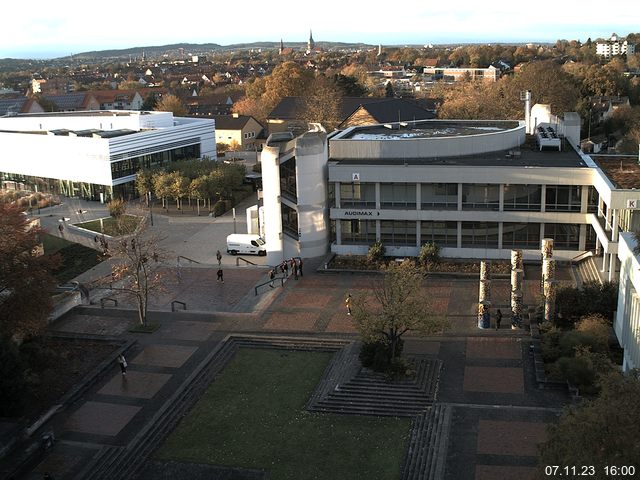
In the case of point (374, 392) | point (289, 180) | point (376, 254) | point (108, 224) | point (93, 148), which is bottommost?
point (374, 392)

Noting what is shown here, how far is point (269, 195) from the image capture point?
44094 mm

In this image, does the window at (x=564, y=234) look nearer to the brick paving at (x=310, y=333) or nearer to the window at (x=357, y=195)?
the brick paving at (x=310, y=333)

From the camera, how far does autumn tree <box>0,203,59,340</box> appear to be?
28516 mm

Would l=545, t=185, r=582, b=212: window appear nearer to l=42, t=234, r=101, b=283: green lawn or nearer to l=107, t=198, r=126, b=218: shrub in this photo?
l=42, t=234, r=101, b=283: green lawn

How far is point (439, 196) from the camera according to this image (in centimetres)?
4231

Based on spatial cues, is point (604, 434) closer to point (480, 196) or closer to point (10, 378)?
point (10, 378)

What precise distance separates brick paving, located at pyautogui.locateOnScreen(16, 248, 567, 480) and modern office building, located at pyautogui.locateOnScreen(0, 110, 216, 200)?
25548mm

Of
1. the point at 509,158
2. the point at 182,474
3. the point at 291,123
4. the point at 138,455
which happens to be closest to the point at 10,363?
the point at 138,455

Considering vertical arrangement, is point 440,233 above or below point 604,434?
below

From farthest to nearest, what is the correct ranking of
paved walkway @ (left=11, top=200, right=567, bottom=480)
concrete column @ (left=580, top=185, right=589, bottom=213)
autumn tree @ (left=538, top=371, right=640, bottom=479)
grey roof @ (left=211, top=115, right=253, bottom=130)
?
grey roof @ (left=211, top=115, right=253, bottom=130)
concrete column @ (left=580, top=185, right=589, bottom=213)
paved walkway @ (left=11, top=200, right=567, bottom=480)
autumn tree @ (left=538, top=371, right=640, bottom=479)

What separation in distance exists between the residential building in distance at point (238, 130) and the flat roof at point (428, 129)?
138ft

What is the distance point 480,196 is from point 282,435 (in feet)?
73.6

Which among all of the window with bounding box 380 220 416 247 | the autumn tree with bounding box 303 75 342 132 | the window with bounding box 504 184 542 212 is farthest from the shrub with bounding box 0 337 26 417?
the autumn tree with bounding box 303 75 342 132

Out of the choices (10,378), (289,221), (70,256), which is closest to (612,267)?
(289,221)
